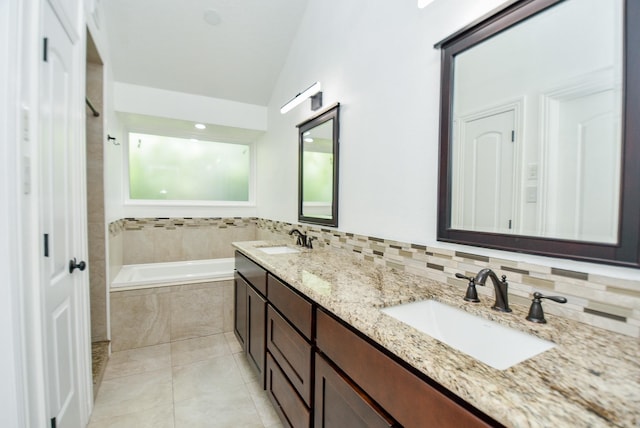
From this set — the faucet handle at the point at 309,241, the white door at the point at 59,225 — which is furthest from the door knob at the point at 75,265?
the faucet handle at the point at 309,241

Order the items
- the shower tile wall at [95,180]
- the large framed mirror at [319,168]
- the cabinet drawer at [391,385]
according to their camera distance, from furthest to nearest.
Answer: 1. the shower tile wall at [95,180]
2. the large framed mirror at [319,168]
3. the cabinet drawer at [391,385]

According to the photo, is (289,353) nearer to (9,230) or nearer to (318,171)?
(9,230)

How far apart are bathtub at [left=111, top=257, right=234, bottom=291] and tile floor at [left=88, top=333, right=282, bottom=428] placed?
57 cm

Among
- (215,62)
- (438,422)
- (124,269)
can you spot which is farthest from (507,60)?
(124,269)

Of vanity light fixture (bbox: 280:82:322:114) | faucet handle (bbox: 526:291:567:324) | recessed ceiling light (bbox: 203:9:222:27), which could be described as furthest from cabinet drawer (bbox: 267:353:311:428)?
recessed ceiling light (bbox: 203:9:222:27)

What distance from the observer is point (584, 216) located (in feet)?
3.00

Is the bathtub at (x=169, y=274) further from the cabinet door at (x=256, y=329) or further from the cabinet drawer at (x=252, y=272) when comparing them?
the cabinet door at (x=256, y=329)

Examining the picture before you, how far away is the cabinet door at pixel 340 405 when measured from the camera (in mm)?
830

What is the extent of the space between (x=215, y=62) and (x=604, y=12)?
117 inches

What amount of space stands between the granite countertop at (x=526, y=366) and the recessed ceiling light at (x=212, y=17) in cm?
256

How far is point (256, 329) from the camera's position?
6.35ft


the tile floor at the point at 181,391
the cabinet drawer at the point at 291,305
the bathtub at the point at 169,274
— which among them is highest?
the cabinet drawer at the point at 291,305

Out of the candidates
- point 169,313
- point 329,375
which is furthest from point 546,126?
point 169,313

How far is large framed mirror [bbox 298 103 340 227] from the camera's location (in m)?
2.15
